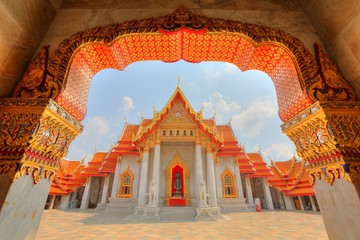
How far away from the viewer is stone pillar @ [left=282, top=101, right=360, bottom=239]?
177cm

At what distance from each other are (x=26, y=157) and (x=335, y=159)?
3466 millimetres

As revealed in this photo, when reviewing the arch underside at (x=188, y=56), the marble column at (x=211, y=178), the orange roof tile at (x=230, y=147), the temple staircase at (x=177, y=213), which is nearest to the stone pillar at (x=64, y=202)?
the temple staircase at (x=177, y=213)

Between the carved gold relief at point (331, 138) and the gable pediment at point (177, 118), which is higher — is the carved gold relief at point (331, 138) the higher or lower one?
the lower one

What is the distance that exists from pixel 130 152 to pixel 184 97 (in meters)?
6.21

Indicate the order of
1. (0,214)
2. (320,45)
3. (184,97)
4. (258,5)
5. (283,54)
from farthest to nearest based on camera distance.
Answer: (184,97)
(258,5)
(283,54)
(320,45)
(0,214)

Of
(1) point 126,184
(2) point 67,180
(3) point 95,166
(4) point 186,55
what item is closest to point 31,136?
(4) point 186,55

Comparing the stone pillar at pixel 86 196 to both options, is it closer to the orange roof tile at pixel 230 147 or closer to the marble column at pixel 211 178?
the marble column at pixel 211 178

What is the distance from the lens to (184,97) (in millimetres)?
13094

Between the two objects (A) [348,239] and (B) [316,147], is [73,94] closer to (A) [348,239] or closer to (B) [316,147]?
(B) [316,147]

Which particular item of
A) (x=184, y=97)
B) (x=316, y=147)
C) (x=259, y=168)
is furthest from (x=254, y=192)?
(x=316, y=147)

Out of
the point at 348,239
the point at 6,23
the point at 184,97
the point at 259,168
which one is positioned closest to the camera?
Answer: the point at 348,239

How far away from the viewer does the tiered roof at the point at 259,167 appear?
16.8 meters

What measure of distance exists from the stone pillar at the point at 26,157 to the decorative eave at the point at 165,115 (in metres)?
9.81

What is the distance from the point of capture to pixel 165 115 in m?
12.6
